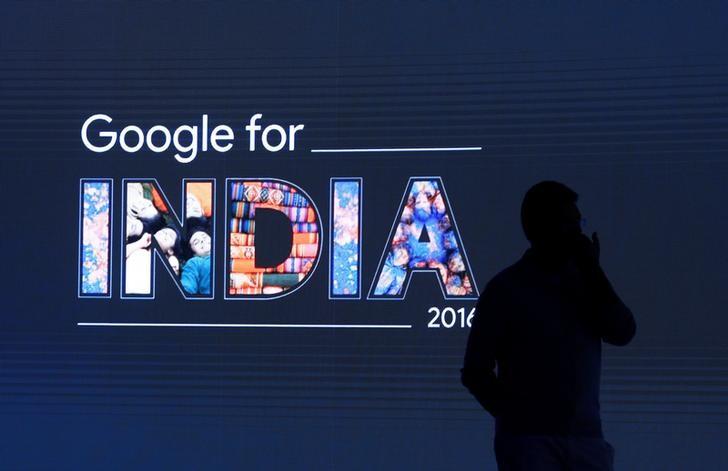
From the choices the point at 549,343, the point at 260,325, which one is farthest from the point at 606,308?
the point at 260,325

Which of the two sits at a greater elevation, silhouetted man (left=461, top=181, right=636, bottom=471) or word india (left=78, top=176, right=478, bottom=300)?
word india (left=78, top=176, right=478, bottom=300)

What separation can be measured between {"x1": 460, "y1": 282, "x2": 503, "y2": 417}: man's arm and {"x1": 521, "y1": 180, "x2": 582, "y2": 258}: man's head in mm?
189

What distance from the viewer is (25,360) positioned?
5375 millimetres

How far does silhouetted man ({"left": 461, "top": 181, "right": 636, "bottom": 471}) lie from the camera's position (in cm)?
258

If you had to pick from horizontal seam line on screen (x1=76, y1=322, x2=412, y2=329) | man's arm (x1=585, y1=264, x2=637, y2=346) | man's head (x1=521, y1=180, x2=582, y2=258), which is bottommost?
horizontal seam line on screen (x1=76, y1=322, x2=412, y2=329)

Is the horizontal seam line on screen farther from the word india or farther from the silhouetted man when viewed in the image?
the silhouetted man

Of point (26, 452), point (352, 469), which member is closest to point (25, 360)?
point (26, 452)

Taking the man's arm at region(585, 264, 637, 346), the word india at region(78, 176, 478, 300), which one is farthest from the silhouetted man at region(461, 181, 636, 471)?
the word india at region(78, 176, 478, 300)

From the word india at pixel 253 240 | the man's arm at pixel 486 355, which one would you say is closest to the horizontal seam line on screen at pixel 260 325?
the word india at pixel 253 240

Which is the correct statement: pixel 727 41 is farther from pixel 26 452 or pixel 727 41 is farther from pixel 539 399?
pixel 26 452

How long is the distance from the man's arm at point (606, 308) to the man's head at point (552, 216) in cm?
11

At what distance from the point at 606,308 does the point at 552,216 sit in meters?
0.27

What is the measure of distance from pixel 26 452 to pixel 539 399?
11.8 feet

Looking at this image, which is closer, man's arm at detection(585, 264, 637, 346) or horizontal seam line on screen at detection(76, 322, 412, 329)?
man's arm at detection(585, 264, 637, 346)
